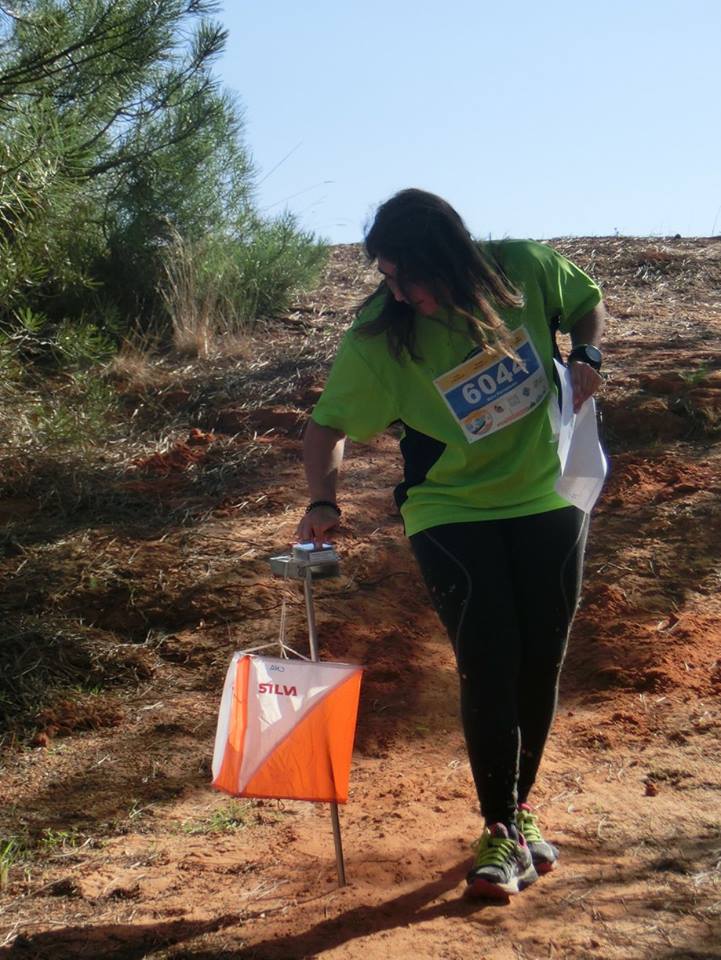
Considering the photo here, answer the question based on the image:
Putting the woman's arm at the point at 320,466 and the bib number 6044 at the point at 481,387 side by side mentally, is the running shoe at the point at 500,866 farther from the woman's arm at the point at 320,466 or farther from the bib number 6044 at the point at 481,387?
the bib number 6044 at the point at 481,387

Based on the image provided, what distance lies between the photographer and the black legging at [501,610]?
3.16 meters

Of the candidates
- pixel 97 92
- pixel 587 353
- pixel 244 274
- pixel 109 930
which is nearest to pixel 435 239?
pixel 587 353

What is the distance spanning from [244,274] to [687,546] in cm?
462

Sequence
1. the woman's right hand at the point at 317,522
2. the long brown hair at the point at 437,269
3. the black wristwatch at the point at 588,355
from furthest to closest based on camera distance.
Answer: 1. the black wristwatch at the point at 588,355
2. the woman's right hand at the point at 317,522
3. the long brown hair at the point at 437,269

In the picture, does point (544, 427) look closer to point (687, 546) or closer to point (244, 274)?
point (687, 546)

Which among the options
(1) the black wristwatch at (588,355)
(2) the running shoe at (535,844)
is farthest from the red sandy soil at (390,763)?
(1) the black wristwatch at (588,355)

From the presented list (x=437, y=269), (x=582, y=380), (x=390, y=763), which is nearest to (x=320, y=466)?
(x=437, y=269)

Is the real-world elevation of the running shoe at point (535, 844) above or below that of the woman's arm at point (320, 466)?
below

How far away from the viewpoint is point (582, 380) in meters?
3.33

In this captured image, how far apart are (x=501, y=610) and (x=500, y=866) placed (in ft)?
2.22

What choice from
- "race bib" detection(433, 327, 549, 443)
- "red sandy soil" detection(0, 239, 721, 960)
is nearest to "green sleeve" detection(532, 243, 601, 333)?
"race bib" detection(433, 327, 549, 443)

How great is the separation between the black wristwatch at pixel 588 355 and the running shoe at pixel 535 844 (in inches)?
49.9

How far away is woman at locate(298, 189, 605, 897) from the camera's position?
124 inches

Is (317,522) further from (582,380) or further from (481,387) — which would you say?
(582,380)
